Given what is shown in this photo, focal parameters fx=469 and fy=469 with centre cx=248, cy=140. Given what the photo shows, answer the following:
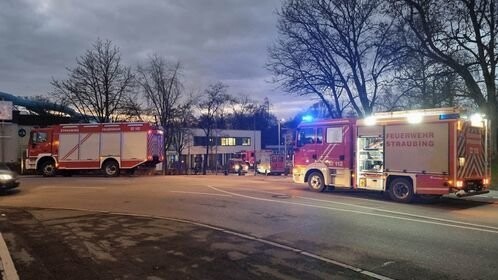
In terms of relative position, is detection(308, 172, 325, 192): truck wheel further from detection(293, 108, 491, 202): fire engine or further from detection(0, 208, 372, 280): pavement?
detection(0, 208, 372, 280): pavement

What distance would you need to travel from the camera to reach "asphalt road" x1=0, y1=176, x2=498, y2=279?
Result: 7598 mm

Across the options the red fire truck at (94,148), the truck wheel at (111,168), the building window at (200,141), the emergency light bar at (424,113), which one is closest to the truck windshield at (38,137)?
the red fire truck at (94,148)

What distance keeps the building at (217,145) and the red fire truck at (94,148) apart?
42.7m

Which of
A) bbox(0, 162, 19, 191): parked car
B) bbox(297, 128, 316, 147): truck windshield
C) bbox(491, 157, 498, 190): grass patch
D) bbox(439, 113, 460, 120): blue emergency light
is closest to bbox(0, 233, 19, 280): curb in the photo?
bbox(0, 162, 19, 191): parked car

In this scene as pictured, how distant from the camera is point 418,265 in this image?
23.9 feet

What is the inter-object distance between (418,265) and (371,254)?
916 mm

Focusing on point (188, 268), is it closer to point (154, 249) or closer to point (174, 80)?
point (154, 249)

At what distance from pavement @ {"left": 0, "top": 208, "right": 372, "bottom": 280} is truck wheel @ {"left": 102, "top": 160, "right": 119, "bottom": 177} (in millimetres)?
17989

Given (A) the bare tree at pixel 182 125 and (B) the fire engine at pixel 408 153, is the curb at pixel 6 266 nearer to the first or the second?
(B) the fire engine at pixel 408 153

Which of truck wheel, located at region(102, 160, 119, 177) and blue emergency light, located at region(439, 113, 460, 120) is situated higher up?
blue emergency light, located at region(439, 113, 460, 120)

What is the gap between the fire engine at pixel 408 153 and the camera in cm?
1518

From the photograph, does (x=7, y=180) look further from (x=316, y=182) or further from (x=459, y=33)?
(x=459, y=33)

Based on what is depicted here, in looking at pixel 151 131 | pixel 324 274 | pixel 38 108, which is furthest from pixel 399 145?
pixel 38 108

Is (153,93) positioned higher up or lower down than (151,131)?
higher up
